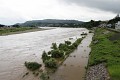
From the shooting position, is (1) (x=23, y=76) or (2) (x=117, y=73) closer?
(2) (x=117, y=73)

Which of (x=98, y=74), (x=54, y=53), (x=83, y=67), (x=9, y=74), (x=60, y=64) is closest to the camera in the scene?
(x=98, y=74)

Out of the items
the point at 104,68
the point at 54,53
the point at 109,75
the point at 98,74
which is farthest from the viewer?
the point at 54,53

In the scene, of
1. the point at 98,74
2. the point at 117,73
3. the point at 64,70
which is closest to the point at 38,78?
the point at 64,70

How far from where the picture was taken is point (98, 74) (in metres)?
24.6

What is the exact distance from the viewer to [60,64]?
1326 inches

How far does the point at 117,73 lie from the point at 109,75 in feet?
2.97

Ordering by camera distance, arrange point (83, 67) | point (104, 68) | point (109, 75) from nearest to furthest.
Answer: point (109, 75) < point (104, 68) < point (83, 67)

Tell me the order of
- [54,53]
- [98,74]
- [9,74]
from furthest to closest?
[54,53], [9,74], [98,74]

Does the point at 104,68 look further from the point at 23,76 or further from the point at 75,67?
the point at 23,76

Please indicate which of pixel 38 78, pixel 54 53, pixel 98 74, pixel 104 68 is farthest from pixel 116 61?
pixel 54 53

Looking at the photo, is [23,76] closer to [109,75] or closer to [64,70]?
[64,70]

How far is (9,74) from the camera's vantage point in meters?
28.9

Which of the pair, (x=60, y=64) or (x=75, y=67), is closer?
(x=75, y=67)

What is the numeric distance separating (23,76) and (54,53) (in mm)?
12903
